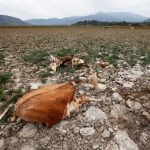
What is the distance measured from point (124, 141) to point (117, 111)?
0.94m

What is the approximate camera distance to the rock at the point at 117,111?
5.22 m

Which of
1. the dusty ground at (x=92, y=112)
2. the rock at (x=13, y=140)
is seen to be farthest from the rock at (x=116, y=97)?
the rock at (x=13, y=140)

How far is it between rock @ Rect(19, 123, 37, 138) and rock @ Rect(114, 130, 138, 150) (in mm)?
1385

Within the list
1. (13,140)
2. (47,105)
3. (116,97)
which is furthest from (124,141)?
(13,140)

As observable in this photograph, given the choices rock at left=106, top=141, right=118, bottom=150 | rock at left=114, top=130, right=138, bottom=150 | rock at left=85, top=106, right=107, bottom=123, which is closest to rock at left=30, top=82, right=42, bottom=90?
rock at left=85, top=106, right=107, bottom=123

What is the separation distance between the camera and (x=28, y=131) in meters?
4.68

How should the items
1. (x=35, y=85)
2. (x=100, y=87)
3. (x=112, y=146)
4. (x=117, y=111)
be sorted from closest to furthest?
(x=112, y=146) < (x=117, y=111) < (x=100, y=87) < (x=35, y=85)

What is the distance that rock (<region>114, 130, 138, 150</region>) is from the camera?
14.4 ft

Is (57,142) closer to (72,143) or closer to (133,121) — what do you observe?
(72,143)

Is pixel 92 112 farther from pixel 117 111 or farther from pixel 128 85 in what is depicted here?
pixel 128 85

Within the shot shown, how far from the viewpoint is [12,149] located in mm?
4312

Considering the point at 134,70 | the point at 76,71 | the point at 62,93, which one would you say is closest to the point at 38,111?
the point at 62,93

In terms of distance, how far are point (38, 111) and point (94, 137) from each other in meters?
1.04

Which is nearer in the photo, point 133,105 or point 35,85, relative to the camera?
point 133,105
